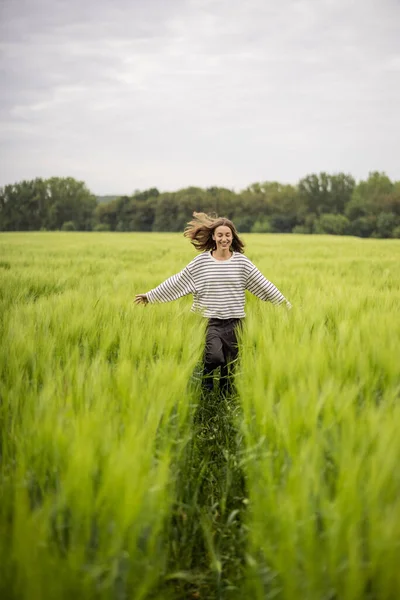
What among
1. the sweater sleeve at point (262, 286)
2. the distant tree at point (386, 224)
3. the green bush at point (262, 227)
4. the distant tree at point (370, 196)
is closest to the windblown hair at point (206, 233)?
the sweater sleeve at point (262, 286)

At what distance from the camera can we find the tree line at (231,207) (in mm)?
51969

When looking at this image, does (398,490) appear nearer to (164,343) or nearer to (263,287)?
(164,343)

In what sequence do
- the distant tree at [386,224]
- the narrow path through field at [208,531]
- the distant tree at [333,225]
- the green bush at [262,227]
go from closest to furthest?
Answer: 1. the narrow path through field at [208,531]
2. the distant tree at [386,224]
3. the distant tree at [333,225]
4. the green bush at [262,227]

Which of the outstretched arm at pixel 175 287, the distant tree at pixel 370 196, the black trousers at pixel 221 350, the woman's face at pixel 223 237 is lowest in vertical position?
the black trousers at pixel 221 350

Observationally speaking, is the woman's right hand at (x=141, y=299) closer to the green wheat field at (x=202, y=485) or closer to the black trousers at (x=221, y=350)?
the black trousers at (x=221, y=350)

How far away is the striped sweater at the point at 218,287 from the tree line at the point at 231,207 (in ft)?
160

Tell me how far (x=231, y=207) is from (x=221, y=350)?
59655 millimetres

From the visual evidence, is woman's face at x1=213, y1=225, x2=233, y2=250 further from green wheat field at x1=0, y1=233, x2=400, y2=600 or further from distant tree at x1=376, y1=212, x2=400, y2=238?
distant tree at x1=376, y1=212, x2=400, y2=238

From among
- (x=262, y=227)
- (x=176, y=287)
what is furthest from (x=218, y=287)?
(x=262, y=227)

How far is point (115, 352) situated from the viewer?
2.18 metres

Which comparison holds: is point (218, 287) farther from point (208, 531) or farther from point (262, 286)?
point (208, 531)

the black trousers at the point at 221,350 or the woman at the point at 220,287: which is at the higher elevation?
the woman at the point at 220,287

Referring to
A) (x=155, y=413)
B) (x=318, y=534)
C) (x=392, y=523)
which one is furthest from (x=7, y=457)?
(x=392, y=523)

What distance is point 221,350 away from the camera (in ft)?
9.50
